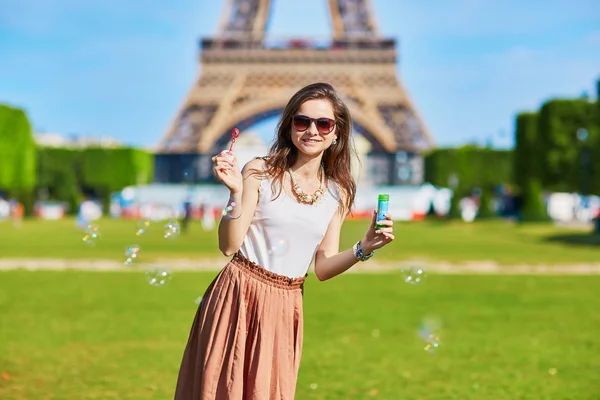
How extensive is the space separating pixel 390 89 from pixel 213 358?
4212 cm

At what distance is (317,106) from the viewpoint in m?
3.24

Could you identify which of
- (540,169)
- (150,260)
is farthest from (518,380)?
(540,169)

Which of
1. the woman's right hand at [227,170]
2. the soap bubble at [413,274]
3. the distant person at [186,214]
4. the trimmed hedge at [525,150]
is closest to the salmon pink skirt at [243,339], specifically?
the woman's right hand at [227,170]

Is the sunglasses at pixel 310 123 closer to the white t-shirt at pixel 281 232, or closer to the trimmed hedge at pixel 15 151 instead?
the white t-shirt at pixel 281 232

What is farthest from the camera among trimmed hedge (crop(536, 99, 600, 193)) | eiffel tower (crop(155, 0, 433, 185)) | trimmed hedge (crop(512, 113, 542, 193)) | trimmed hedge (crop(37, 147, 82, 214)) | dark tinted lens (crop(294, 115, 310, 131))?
trimmed hedge (crop(37, 147, 82, 214))

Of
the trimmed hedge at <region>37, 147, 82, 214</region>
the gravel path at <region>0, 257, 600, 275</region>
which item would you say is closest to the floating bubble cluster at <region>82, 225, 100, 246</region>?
the gravel path at <region>0, 257, 600, 275</region>

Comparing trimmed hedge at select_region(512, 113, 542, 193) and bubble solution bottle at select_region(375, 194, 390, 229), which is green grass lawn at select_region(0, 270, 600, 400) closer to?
bubble solution bottle at select_region(375, 194, 390, 229)

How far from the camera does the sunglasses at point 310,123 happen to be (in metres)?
3.21

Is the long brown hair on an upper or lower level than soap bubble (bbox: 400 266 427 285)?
upper

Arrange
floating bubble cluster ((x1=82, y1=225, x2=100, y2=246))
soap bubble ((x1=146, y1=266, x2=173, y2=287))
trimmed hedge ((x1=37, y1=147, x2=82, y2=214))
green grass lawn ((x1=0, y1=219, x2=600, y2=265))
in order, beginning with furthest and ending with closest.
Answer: trimmed hedge ((x1=37, y1=147, x2=82, y2=214)) < green grass lawn ((x1=0, y1=219, x2=600, y2=265)) < floating bubble cluster ((x1=82, y1=225, x2=100, y2=246)) < soap bubble ((x1=146, y1=266, x2=173, y2=287))

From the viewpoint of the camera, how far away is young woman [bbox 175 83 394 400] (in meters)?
3.15

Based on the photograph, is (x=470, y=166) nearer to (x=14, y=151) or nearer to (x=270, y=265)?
(x=14, y=151)

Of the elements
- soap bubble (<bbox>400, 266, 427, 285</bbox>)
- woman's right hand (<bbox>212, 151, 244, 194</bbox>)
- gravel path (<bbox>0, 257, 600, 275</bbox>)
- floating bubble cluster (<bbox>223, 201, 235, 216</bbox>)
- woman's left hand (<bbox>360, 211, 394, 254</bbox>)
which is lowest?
gravel path (<bbox>0, 257, 600, 275</bbox>)

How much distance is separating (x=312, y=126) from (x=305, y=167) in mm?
167
